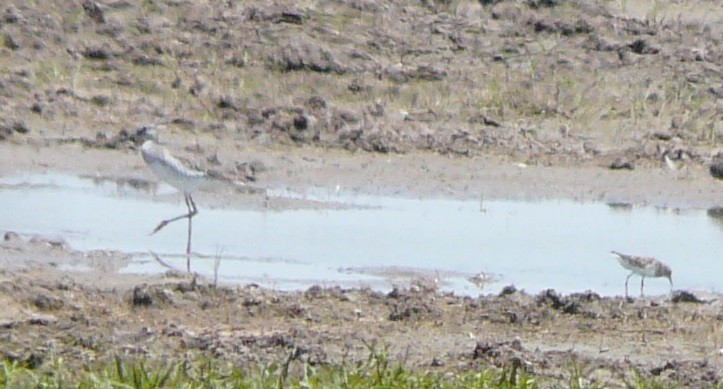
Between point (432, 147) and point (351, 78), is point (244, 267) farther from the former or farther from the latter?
point (351, 78)

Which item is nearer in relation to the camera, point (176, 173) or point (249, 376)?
point (249, 376)

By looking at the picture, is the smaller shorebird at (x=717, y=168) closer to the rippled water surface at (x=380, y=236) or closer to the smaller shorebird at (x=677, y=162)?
the smaller shorebird at (x=677, y=162)

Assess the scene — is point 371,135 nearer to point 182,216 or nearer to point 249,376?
point 182,216

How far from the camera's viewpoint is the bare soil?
27.2ft

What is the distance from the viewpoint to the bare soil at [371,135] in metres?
8.30

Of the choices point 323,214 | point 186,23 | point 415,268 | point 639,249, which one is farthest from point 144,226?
point 186,23

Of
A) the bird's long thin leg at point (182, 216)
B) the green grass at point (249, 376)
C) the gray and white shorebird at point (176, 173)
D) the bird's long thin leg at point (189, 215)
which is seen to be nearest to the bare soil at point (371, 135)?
the green grass at point (249, 376)

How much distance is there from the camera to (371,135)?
567 inches

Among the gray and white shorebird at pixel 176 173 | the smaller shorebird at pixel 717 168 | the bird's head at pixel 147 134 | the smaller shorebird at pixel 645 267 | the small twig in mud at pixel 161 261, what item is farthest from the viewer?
the smaller shorebird at pixel 717 168

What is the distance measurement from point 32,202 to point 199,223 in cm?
114

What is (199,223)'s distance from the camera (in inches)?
470

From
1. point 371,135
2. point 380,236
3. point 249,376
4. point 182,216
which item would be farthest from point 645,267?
point 371,135

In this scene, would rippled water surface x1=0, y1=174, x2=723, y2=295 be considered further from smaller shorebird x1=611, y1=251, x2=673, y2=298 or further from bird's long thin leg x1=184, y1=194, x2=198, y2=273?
smaller shorebird x1=611, y1=251, x2=673, y2=298

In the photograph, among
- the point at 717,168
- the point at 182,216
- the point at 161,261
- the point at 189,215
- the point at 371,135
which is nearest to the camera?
the point at 161,261
